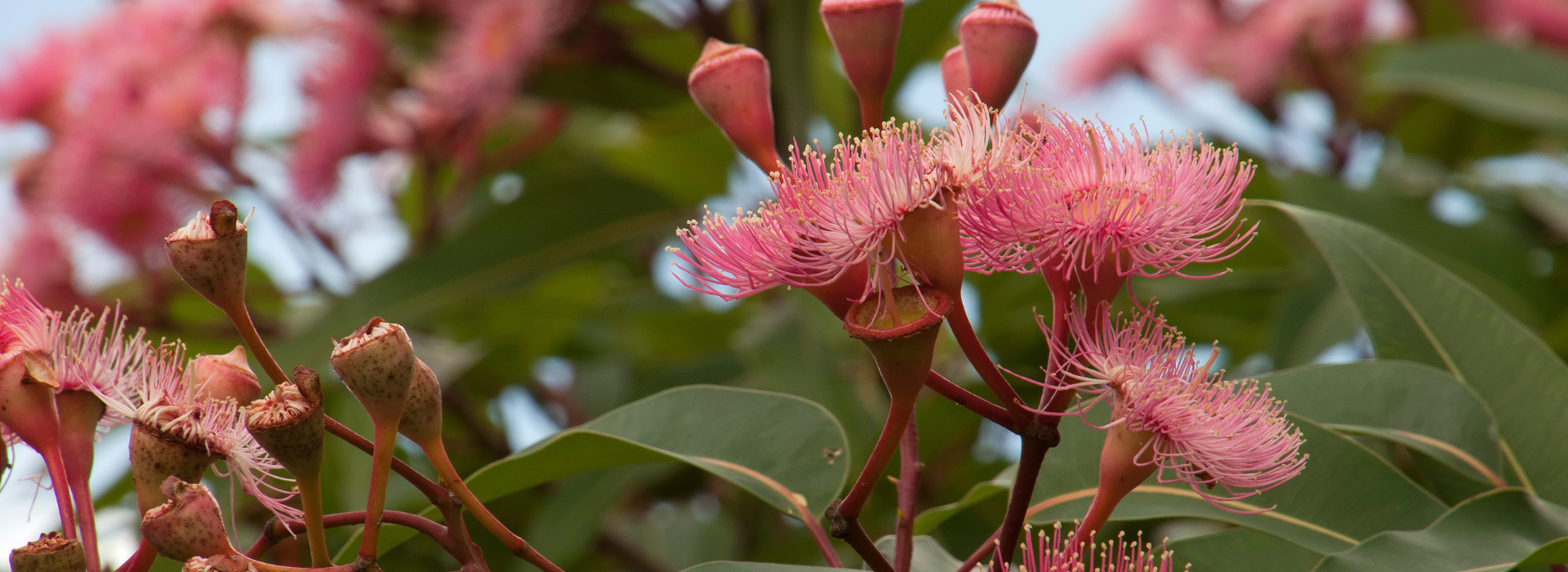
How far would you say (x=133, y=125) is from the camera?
2.14m

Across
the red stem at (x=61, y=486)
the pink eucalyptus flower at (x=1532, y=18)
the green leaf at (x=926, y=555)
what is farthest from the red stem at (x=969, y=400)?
the pink eucalyptus flower at (x=1532, y=18)

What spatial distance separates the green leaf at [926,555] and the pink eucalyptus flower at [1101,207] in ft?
0.81

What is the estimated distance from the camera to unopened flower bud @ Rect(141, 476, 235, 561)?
682 millimetres

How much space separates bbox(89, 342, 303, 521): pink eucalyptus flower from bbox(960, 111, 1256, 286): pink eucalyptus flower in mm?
496

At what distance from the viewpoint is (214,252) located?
74 centimetres

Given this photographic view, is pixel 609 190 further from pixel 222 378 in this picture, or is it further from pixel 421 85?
pixel 222 378

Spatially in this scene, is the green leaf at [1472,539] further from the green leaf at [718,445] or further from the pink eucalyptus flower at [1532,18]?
the pink eucalyptus flower at [1532,18]

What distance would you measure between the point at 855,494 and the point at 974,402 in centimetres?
9

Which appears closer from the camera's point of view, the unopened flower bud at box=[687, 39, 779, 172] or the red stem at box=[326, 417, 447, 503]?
the red stem at box=[326, 417, 447, 503]

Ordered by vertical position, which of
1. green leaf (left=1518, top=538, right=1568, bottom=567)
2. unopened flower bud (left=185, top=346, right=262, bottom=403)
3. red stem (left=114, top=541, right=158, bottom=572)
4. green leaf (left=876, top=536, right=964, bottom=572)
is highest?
unopened flower bud (left=185, top=346, right=262, bottom=403)

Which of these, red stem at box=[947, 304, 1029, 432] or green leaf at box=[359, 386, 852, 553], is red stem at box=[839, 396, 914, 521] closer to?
red stem at box=[947, 304, 1029, 432]

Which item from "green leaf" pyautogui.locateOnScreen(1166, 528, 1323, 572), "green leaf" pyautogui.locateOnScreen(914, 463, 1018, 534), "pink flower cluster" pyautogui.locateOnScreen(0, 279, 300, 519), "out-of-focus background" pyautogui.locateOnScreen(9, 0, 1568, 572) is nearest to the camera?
"pink flower cluster" pyautogui.locateOnScreen(0, 279, 300, 519)

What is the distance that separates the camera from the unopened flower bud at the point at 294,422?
681 mm

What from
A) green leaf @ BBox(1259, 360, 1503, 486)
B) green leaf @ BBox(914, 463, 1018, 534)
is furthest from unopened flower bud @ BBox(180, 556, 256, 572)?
green leaf @ BBox(1259, 360, 1503, 486)
